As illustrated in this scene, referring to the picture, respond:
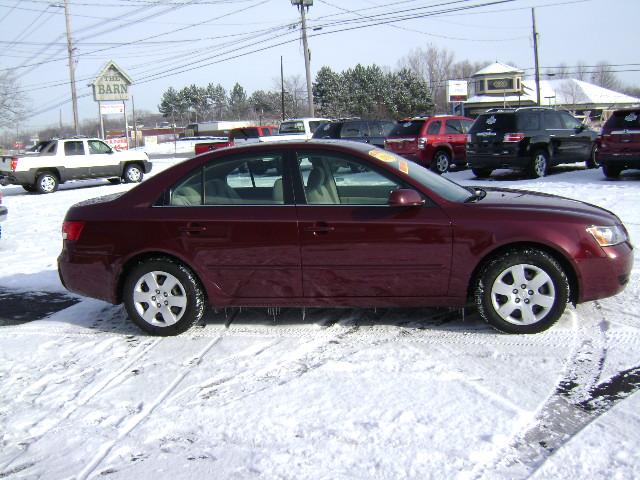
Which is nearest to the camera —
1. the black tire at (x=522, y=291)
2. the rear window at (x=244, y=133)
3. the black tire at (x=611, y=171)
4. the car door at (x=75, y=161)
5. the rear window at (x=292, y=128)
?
the black tire at (x=522, y=291)

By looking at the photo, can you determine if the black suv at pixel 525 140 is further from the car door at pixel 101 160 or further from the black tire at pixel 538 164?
the car door at pixel 101 160

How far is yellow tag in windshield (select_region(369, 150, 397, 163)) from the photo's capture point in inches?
198

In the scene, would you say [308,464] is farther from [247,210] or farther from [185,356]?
[247,210]

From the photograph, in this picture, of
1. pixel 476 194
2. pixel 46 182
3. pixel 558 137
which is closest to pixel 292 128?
pixel 46 182

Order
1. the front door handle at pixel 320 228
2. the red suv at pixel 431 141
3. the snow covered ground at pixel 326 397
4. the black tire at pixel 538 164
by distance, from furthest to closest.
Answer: the red suv at pixel 431 141 → the black tire at pixel 538 164 → the front door handle at pixel 320 228 → the snow covered ground at pixel 326 397

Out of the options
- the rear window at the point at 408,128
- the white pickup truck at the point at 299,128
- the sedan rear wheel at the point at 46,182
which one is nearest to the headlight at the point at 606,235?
the rear window at the point at 408,128

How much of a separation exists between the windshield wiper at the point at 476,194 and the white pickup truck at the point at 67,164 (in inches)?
652

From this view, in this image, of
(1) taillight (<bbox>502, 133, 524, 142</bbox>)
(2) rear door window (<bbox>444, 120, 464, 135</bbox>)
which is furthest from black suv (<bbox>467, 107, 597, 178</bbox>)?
(2) rear door window (<bbox>444, 120, 464, 135</bbox>)

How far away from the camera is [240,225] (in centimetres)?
492

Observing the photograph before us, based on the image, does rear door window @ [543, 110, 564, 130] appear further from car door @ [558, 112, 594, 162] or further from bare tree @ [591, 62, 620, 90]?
bare tree @ [591, 62, 620, 90]

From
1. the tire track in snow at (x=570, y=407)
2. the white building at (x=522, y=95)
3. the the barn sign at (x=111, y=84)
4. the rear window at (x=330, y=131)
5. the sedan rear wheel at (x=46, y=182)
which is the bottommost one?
the tire track in snow at (x=570, y=407)

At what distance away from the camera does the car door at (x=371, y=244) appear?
4730mm

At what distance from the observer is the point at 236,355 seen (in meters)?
4.66

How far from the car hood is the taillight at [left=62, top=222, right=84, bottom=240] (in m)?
3.27
